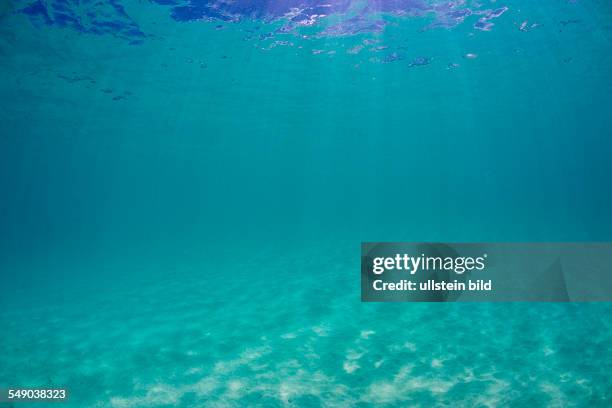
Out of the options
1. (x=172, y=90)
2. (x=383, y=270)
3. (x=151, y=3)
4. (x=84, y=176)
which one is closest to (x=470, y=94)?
(x=172, y=90)

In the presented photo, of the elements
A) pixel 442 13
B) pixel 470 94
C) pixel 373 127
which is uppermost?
pixel 373 127

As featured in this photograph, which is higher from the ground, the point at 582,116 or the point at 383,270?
the point at 582,116

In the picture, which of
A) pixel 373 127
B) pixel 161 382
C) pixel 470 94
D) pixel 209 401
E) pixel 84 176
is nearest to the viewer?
pixel 209 401

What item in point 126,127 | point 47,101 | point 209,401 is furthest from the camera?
point 126,127

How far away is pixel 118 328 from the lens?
358 inches

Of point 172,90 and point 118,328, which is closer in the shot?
point 118,328

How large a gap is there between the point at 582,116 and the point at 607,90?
14634mm

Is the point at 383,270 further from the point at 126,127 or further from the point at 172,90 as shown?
the point at 126,127

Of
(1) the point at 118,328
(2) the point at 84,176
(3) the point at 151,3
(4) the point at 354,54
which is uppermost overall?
(2) the point at 84,176

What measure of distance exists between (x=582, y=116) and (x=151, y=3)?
5014 centimetres

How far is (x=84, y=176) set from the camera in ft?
238

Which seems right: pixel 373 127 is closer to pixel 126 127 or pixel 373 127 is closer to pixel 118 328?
pixel 126 127

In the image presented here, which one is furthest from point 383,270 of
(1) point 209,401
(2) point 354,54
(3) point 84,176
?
(3) point 84,176

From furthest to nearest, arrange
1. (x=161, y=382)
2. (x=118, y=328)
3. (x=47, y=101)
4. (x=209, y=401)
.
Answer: (x=47, y=101) → (x=118, y=328) → (x=161, y=382) → (x=209, y=401)
